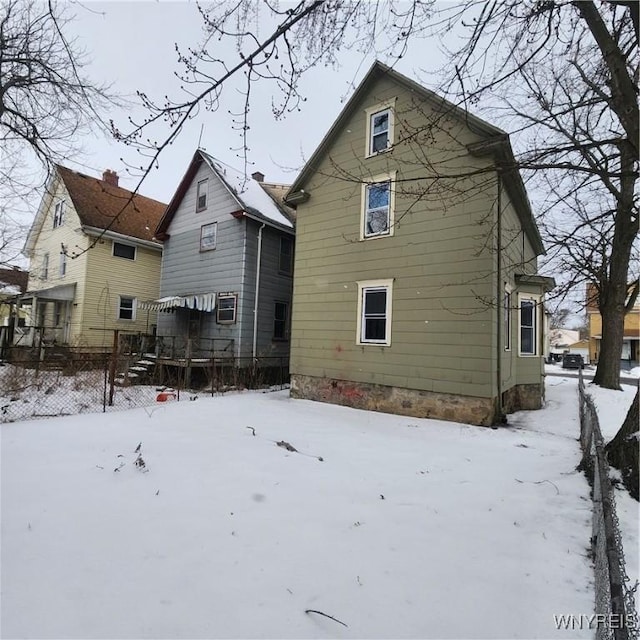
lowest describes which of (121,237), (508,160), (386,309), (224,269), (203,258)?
(386,309)

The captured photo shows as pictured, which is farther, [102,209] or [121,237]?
[102,209]

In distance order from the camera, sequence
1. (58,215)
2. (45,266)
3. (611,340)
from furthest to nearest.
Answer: (45,266) → (58,215) → (611,340)

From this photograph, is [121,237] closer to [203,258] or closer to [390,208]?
[203,258]

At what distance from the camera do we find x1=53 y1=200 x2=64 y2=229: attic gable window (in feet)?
59.3

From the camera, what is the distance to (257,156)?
12.1 ft

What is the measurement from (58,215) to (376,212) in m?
17.5

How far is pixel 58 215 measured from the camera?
18406 millimetres

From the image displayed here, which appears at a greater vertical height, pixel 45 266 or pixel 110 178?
pixel 110 178

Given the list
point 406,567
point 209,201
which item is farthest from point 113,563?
point 209,201

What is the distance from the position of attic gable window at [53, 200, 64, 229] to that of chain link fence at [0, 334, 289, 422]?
6761 mm

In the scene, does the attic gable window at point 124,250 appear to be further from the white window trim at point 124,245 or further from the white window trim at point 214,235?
the white window trim at point 214,235

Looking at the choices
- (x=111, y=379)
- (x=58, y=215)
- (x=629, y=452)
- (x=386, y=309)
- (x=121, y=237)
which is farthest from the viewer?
(x=58, y=215)

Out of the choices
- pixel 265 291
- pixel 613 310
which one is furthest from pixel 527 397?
pixel 265 291

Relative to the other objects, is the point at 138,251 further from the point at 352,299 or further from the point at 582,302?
the point at 582,302
